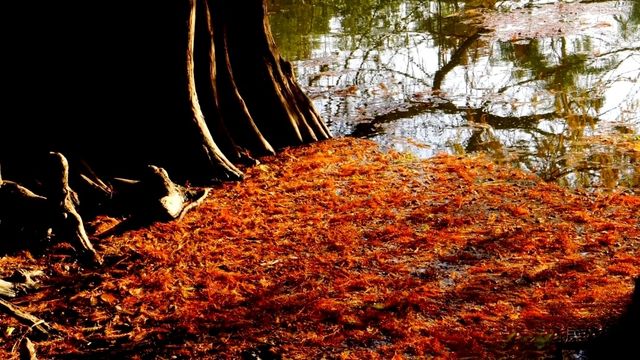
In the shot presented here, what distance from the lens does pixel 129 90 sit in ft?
20.8

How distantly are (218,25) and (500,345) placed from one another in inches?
194

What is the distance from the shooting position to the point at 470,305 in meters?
4.21

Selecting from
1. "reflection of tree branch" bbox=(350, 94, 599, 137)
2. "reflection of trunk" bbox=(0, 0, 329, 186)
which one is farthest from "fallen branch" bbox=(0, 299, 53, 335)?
"reflection of tree branch" bbox=(350, 94, 599, 137)

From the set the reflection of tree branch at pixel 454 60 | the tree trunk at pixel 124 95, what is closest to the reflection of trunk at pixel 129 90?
the tree trunk at pixel 124 95

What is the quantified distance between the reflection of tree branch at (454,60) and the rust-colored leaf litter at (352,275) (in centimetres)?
417

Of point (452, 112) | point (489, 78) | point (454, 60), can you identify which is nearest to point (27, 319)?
point (452, 112)

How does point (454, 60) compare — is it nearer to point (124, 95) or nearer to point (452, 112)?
point (452, 112)

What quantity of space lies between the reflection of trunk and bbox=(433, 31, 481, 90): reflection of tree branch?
4212mm

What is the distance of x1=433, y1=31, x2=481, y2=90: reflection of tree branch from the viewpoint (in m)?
10.4

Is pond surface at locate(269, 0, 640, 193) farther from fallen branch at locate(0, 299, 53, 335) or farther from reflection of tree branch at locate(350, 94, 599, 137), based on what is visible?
fallen branch at locate(0, 299, 53, 335)

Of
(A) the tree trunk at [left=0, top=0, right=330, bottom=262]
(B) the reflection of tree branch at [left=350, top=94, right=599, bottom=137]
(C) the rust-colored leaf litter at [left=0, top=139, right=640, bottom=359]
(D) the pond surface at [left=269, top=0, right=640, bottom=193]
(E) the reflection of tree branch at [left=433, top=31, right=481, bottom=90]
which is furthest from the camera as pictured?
(E) the reflection of tree branch at [left=433, top=31, right=481, bottom=90]

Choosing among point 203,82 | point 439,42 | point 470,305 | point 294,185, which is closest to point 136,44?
point 203,82

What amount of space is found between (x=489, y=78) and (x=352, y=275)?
665 centimetres

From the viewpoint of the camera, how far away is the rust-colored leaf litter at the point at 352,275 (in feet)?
12.6
